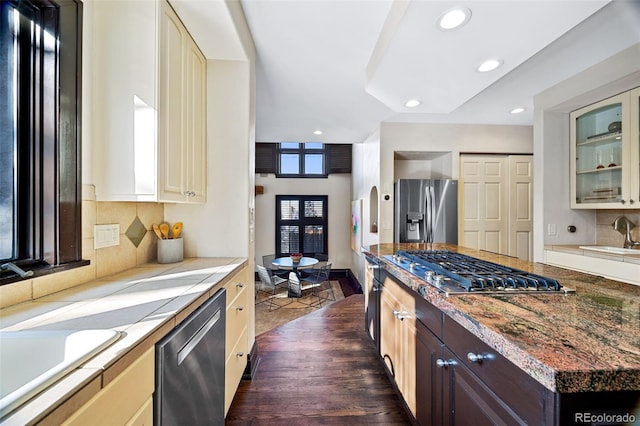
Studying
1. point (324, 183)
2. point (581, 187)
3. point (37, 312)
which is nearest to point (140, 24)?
point (37, 312)

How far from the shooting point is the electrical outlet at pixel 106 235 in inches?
54.1

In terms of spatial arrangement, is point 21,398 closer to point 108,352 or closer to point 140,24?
point 108,352

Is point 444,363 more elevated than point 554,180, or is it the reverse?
point 554,180

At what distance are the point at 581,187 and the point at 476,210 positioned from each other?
4.41 feet

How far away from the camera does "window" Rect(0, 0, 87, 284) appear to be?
106 centimetres

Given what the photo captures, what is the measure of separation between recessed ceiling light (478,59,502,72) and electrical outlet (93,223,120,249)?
2468 millimetres

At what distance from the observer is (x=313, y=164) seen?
7.32m

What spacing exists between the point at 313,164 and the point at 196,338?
6.49 m

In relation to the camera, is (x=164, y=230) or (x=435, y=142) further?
(x=435, y=142)

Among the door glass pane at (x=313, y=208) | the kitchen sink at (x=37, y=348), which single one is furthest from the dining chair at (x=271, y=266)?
the kitchen sink at (x=37, y=348)

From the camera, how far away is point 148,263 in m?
1.80

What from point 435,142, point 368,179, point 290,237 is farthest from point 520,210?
point 290,237

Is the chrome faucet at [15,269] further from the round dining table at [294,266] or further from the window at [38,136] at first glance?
the round dining table at [294,266]

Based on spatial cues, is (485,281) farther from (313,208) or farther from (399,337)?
(313,208)
